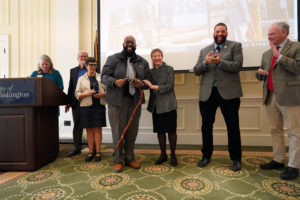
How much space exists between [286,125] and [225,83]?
725 millimetres

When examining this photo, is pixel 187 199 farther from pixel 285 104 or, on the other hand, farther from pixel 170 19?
pixel 170 19

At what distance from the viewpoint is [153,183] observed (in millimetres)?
1682

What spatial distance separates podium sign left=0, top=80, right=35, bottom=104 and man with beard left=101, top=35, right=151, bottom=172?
817mm

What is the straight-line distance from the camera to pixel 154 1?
2.86m

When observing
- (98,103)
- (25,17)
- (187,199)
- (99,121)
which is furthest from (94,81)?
(25,17)

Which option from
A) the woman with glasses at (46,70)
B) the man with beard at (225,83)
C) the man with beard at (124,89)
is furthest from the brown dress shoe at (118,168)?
the woman with glasses at (46,70)

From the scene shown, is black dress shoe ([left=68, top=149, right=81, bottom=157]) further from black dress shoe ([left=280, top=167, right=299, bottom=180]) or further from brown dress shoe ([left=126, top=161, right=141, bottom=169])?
black dress shoe ([left=280, top=167, right=299, bottom=180])

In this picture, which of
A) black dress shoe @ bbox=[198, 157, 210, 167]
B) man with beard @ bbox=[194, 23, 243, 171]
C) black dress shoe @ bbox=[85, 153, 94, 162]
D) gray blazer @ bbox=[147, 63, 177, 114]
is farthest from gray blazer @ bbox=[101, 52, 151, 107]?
black dress shoe @ bbox=[198, 157, 210, 167]

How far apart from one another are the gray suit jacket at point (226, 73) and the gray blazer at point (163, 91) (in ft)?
1.09

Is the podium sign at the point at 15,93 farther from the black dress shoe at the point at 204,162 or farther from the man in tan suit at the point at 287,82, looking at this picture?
the man in tan suit at the point at 287,82

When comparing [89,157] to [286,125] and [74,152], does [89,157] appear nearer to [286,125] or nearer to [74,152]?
[74,152]

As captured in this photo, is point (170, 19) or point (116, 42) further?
point (116, 42)

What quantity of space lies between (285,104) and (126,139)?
64.9 inches

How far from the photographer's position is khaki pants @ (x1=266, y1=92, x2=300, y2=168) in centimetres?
175
